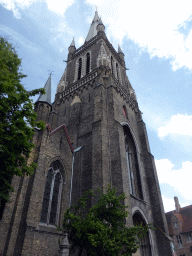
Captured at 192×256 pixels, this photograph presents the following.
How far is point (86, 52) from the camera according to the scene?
2755 cm

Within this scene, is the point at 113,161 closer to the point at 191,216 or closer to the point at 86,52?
the point at 86,52

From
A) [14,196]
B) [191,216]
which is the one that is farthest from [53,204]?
[191,216]

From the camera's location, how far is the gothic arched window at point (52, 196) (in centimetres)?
1159

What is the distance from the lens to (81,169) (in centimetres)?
1442

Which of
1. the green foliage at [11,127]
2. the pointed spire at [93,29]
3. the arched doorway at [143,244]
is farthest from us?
the pointed spire at [93,29]

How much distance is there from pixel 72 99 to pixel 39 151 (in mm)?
10829

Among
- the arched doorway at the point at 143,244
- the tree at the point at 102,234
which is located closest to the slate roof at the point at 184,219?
the arched doorway at the point at 143,244

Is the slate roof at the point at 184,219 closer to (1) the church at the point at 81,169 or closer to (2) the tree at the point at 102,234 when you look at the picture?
(1) the church at the point at 81,169

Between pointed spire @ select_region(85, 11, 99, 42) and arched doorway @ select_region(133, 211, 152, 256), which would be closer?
arched doorway @ select_region(133, 211, 152, 256)

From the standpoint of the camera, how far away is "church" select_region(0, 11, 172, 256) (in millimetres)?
9875

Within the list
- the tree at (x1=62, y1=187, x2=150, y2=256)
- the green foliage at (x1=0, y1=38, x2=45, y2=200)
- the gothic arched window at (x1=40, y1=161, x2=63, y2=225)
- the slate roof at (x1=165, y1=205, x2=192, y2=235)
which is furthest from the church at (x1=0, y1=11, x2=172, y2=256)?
the slate roof at (x1=165, y1=205, x2=192, y2=235)

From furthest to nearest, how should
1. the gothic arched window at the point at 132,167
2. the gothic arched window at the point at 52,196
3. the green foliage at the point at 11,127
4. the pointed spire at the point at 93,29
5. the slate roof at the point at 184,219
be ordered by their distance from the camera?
the pointed spire at the point at 93,29 → the slate roof at the point at 184,219 → the gothic arched window at the point at 132,167 → the gothic arched window at the point at 52,196 → the green foliage at the point at 11,127

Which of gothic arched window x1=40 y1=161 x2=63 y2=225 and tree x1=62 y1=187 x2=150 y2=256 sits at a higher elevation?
gothic arched window x1=40 y1=161 x2=63 y2=225

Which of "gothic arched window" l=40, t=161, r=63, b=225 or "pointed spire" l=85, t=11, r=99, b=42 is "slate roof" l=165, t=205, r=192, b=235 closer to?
"gothic arched window" l=40, t=161, r=63, b=225
